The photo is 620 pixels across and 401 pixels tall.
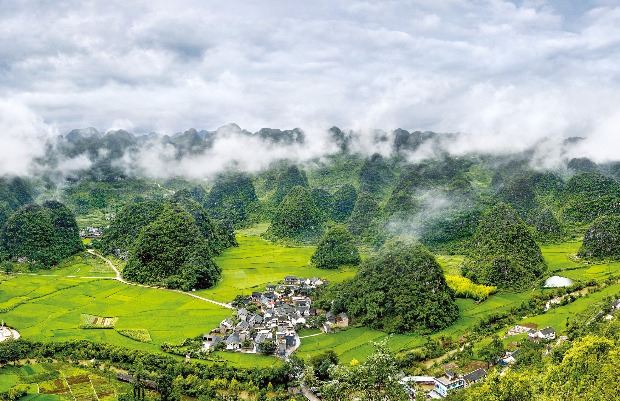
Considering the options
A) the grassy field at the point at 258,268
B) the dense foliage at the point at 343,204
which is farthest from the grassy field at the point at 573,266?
the dense foliage at the point at 343,204

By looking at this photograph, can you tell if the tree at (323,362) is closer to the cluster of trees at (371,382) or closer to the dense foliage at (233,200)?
the cluster of trees at (371,382)

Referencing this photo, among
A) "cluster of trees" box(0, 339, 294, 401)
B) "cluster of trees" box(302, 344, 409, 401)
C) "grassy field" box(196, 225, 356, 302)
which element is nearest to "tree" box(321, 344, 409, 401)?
"cluster of trees" box(302, 344, 409, 401)

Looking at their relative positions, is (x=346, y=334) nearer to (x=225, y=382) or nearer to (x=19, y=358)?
(x=225, y=382)

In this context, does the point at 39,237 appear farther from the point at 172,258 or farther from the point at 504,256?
the point at 504,256

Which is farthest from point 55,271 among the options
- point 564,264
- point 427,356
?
point 564,264

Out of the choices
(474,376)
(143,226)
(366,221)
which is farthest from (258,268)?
(474,376)

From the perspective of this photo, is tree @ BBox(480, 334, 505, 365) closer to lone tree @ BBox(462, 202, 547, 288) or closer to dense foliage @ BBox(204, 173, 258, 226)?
lone tree @ BBox(462, 202, 547, 288)
